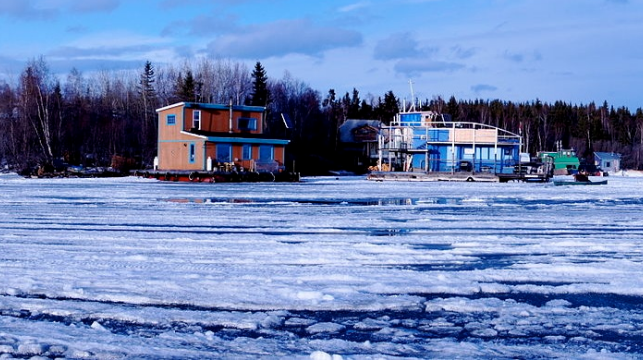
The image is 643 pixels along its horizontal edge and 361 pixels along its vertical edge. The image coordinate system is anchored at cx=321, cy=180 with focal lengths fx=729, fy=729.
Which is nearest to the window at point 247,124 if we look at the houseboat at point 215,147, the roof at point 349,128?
the houseboat at point 215,147

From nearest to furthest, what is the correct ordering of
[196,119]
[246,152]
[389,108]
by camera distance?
1. [246,152]
2. [196,119]
3. [389,108]

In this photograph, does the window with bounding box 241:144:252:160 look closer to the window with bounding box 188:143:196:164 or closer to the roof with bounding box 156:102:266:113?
the window with bounding box 188:143:196:164

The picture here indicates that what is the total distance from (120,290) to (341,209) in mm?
13398

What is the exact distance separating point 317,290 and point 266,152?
41.3 m

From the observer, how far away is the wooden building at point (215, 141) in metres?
46.9

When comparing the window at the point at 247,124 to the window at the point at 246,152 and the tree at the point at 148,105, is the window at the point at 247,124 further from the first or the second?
the tree at the point at 148,105

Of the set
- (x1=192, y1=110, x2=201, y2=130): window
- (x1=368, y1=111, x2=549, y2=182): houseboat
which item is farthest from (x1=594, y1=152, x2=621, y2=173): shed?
(x1=192, y1=110, x2=201, y2=130): window

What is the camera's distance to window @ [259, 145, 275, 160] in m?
49.5

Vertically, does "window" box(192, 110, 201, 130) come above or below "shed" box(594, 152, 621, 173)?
above

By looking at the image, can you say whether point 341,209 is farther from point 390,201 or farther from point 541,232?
point 541,232

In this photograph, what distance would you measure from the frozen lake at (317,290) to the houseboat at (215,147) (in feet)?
92.3

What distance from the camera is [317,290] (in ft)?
28.4

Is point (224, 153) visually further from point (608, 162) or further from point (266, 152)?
point (608, 162)

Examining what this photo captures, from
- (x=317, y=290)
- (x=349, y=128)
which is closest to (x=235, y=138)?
(x=317, y=290)
